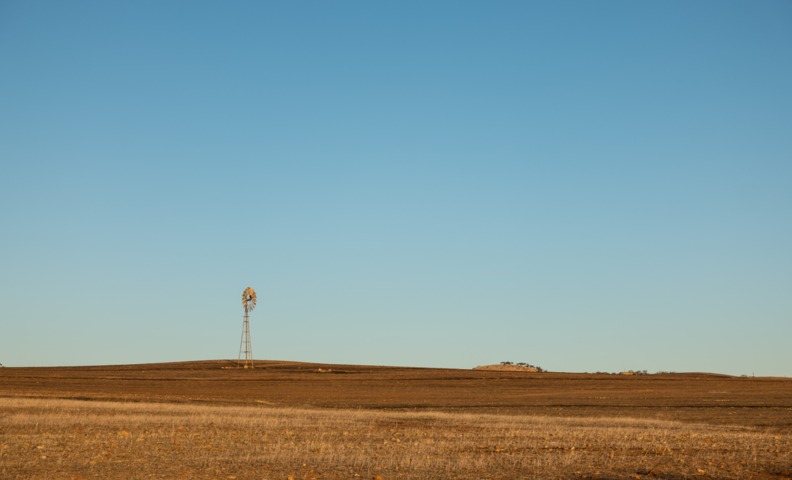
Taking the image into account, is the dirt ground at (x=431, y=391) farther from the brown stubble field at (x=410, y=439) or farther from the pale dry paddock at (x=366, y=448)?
the pale dry paddock at (x=366, y=448)

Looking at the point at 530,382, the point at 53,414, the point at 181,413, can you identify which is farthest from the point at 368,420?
the point at 530,382

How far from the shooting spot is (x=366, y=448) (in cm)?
2403

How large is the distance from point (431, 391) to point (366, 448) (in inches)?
1767

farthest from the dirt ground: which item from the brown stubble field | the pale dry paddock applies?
the pale dry paddock

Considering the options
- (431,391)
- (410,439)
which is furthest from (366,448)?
(431,391)

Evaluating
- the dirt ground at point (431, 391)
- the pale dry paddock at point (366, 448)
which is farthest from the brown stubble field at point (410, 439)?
the dirt ground at point (431, 391)

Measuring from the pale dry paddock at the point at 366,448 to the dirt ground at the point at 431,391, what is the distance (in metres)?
10.6

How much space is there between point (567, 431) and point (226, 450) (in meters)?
13.3

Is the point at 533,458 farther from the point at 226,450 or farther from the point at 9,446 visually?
the point at 9,446

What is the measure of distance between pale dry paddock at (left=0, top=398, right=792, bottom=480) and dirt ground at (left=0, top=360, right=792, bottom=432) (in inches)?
417

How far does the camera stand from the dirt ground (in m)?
47.8

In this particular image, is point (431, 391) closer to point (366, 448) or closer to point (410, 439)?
point (410, 439)

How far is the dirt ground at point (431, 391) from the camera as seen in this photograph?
47.8 m

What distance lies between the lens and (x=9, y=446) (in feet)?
74.9
